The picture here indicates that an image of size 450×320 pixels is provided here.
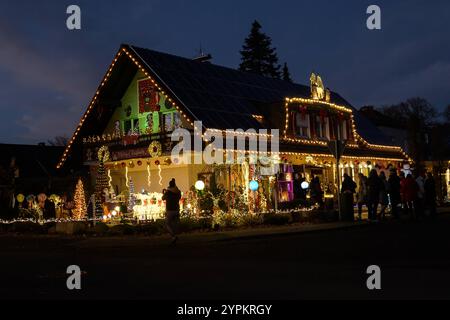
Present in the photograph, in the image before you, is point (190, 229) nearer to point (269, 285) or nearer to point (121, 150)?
point (121, 150)

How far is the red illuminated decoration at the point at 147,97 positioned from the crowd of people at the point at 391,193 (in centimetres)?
1028

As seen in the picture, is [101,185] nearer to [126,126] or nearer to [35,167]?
[126,126]

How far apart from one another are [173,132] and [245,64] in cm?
4783

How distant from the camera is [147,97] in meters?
29.4

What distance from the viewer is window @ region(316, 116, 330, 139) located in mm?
33344

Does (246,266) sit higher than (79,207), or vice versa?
(79,207)

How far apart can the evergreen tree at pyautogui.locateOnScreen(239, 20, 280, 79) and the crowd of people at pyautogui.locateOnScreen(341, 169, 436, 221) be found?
48031mm

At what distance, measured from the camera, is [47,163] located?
51250mm

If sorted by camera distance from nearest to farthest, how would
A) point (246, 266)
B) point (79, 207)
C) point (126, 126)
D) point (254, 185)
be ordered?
1. point (246, 266)
2. point (254, 185)
3. point (79, 207)
4. point (126, 126)

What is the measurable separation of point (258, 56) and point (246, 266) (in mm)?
62325

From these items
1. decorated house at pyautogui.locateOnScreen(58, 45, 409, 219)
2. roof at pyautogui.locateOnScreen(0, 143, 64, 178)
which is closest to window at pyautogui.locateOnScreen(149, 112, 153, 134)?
decorated house at pyautogui.locateOnScreen(58, 45, 409, 219)

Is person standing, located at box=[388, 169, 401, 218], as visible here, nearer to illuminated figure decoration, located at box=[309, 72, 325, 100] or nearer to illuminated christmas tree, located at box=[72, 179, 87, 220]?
illuminated figure decoration, located at box=[309, 72, 325, 100]

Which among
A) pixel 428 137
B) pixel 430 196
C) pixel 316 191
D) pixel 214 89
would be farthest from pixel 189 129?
pixel 428 137

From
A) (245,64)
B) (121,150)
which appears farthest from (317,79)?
(245,64)
